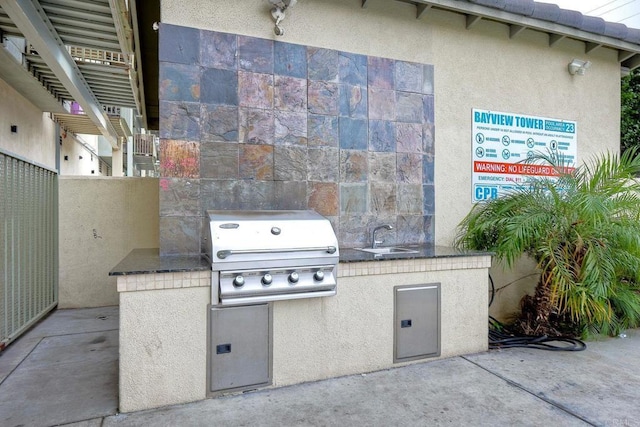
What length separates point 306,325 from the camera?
3.13 m

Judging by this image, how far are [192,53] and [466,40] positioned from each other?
332 cm

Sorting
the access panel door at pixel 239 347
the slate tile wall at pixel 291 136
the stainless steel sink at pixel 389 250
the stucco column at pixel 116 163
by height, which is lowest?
the access panel door at pixel 239 347

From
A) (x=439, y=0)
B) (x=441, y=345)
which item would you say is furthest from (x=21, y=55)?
(x=441, y=345)

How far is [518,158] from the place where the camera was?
5031 millimetres

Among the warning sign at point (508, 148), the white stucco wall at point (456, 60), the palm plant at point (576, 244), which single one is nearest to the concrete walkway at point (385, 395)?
the palm plant at point (576, 244)

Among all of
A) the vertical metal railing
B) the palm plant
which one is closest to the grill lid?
the palm plant

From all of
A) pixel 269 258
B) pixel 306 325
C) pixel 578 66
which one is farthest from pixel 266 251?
pixel 578 66

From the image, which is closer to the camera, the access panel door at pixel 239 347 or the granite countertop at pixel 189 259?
the granite countertop at pixel 189 259

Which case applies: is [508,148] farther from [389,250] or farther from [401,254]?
[401,254]

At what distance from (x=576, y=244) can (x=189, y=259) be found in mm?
3815

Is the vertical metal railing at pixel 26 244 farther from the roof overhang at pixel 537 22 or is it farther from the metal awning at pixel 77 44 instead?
the roof overhang at pixel 537 22

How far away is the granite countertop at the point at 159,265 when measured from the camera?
2623 millimetres

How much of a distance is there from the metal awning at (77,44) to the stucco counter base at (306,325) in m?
2.98

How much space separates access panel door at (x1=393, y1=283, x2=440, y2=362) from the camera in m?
3.44
